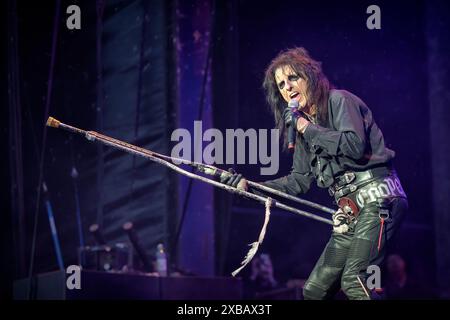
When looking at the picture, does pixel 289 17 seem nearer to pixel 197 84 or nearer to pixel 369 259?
pixel 197 84

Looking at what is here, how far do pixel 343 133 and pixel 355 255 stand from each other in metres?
0.70

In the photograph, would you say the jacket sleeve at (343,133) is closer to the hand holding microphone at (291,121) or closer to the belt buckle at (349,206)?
the hand holding microphone at (291,121)

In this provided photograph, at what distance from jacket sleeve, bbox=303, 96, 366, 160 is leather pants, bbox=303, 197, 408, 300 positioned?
0.37 meters

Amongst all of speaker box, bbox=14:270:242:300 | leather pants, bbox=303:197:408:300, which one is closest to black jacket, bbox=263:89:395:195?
leather pants, bbox=303:197:408:300

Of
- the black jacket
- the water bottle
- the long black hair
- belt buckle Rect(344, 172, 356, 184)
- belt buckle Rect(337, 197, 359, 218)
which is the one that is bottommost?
the water bottle

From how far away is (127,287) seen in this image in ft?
17.9

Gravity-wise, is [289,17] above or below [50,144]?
above

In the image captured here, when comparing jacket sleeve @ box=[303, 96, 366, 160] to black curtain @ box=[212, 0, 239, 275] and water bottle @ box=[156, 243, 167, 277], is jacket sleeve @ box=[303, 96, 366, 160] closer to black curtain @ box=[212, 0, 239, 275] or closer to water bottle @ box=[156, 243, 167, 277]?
water bottle @ box=[156, 243, 167, 277]

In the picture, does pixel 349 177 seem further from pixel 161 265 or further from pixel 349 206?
pixel 161 265

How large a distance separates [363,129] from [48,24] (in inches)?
157

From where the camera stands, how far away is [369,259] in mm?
3727

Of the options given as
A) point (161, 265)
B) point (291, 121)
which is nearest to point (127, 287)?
point (161, 265)

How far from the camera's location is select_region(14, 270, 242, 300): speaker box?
5.07m
